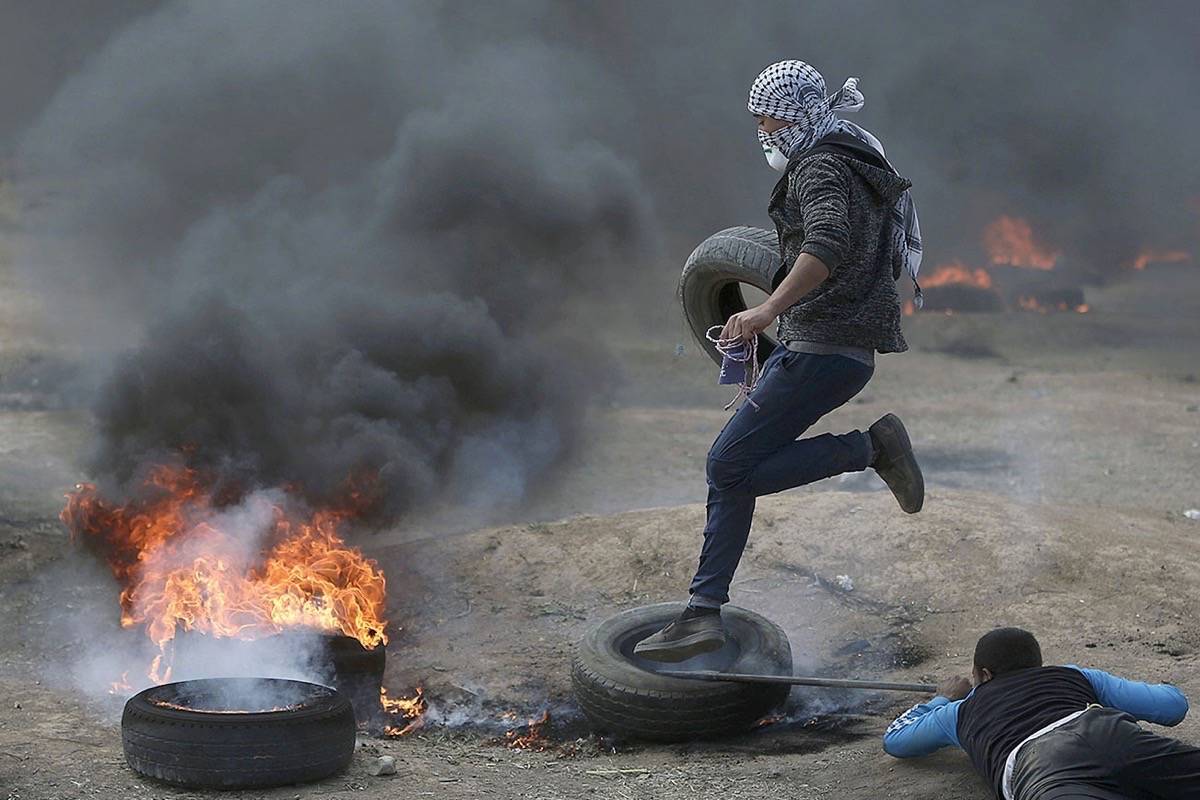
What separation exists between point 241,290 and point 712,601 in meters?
5.77

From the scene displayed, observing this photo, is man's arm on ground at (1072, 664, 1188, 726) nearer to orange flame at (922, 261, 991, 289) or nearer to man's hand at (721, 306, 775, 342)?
man's hand at (721, 306, 775, 342)

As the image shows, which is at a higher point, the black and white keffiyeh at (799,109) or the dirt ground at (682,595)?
the black and white keffiyeh at (799,109)

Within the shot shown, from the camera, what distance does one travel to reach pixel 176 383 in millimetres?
8391

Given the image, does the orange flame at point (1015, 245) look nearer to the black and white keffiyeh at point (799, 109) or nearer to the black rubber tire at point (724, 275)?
the black rubber tire at point (724, 275)

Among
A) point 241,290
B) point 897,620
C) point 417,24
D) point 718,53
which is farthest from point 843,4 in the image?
point 897,620

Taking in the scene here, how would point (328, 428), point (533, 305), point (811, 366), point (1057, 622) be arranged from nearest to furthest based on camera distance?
point (811, 366)
point (1057, 622)
point (328, 428)
point (533, 305)

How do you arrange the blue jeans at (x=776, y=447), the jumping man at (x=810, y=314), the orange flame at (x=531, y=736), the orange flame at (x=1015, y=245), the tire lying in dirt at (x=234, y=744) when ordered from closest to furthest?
the tire lying in dirt at (x=234, y=744), the jumping man at (x=810, y=314), the blue jeans at (x=776, y=447), the orange flame at (x=531, y=736), the orange flame at (x=1015, y=245)

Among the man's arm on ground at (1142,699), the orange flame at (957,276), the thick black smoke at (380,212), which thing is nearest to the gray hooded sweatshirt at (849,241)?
the man's arm on ground at (1142,699)

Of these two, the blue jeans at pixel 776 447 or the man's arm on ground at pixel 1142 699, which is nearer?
the man's arm on ground at pixel 1142 699

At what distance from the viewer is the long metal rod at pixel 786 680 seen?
475 cm

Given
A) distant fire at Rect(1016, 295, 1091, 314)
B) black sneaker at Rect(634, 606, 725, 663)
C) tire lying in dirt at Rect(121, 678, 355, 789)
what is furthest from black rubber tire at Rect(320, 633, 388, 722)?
distant fire at Rect(1016, 295, 1091, 314)

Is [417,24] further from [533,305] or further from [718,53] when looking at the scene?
[718,53]

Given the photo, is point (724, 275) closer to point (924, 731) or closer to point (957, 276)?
point (924, 731)

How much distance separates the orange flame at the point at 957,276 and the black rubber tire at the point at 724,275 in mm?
19674
